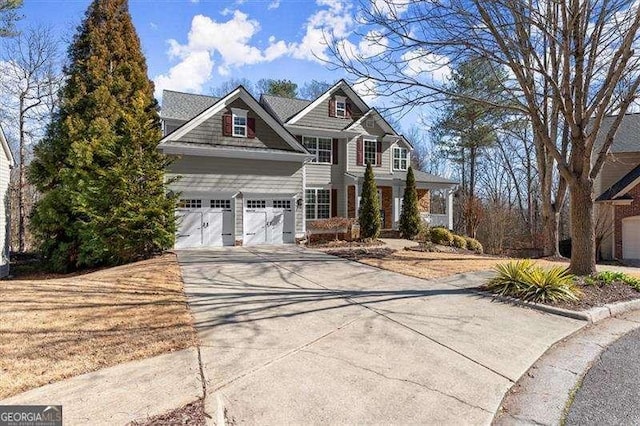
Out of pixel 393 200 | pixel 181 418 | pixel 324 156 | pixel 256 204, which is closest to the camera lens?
pixel 181 418

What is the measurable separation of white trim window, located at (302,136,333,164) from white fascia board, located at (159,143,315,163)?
3.41 meters

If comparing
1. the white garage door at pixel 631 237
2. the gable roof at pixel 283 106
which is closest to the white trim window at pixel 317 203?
the gable roof at pixel 283 106

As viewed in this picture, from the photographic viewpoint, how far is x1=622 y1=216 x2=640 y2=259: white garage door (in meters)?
19.4

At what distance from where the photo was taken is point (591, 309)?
269 inches

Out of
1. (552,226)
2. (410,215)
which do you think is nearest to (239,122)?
(410,215)

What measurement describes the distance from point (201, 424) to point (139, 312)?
378 centimetres

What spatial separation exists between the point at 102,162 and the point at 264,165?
21.2 ft

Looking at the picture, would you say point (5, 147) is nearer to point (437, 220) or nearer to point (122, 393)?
point (122, 393)

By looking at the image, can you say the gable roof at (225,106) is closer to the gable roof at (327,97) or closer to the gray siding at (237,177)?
the gray siding at (237,177)

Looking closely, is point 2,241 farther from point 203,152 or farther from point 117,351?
point 117,351

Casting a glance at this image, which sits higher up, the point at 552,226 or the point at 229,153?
the point at 229,153

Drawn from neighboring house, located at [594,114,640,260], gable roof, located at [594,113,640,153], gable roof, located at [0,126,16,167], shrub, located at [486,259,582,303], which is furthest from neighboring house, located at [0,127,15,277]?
gable roof, located at [594,113,640,153]

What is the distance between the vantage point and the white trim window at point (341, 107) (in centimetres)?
2264

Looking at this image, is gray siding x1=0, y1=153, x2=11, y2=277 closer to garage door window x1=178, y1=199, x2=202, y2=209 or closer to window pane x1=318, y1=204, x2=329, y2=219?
garage door window x1=178, y1=199, x2=202, y2=209
